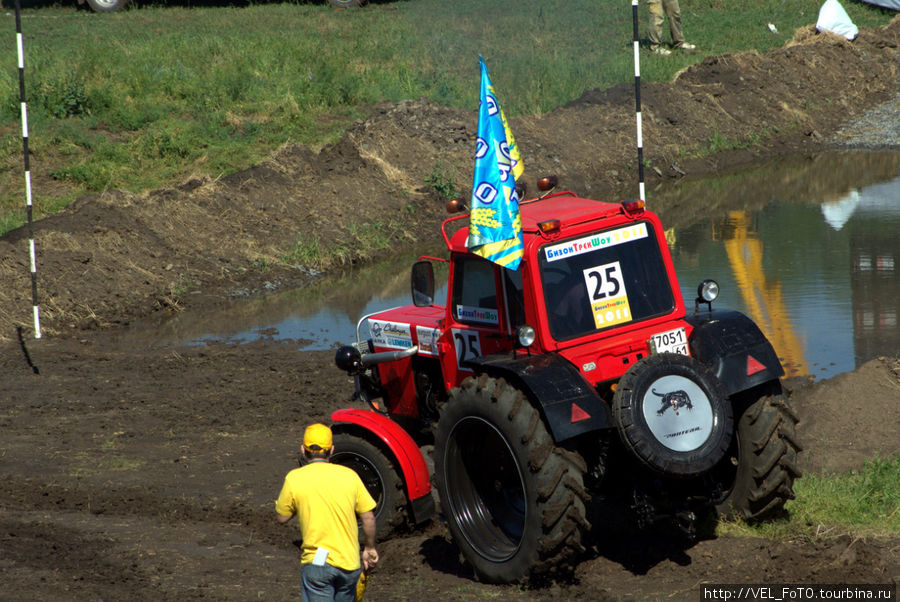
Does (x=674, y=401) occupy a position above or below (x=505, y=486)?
above

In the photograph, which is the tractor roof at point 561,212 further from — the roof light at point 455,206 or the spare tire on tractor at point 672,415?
the spare tire on tractor at point 672,415

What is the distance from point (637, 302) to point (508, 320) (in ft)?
2.91

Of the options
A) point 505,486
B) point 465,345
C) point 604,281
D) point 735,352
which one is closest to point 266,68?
point 465,345

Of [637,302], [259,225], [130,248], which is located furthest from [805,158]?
[637,302]

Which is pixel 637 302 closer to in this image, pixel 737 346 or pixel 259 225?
pixel 737 346

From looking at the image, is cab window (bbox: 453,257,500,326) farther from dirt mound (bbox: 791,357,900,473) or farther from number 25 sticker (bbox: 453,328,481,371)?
dirt mound (bbox: 791,357,900,473)

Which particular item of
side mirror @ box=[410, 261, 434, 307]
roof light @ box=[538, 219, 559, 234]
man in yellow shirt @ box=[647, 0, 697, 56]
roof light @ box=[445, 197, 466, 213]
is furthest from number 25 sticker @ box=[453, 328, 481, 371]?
man in yellow shirt @ box=[647, 0, 697, 56]

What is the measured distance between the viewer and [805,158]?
25.9 m

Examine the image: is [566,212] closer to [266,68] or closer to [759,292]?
[759,292]

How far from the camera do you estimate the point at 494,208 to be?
6.89m

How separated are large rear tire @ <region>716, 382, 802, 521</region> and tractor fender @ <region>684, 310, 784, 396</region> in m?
0.23

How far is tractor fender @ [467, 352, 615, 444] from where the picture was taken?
6.46m

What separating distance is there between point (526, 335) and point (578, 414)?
0.61 meters

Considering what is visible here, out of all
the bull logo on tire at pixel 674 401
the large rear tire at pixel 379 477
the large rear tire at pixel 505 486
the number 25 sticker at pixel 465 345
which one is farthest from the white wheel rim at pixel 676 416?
the large rear tire at pixel 379 477
